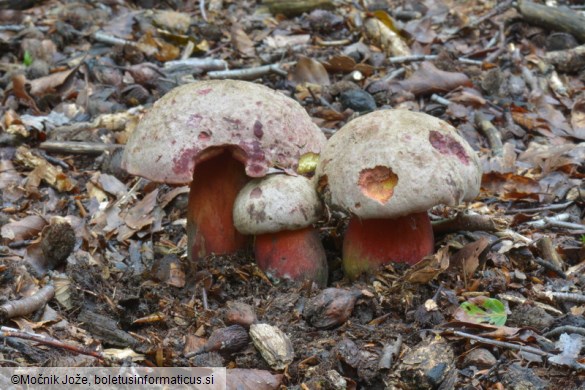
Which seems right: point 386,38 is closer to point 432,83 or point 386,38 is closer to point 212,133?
point 432,83

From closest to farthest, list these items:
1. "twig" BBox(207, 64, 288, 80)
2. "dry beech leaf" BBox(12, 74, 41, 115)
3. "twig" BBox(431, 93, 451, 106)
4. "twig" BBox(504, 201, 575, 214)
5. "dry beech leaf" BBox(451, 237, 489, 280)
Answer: "dry beech leaf" BBox(451, 237, 489, 280)
"twig" BBox(504, 201, 575, 214)
"twig" BBox(431, 93, 451, 106)
"dry beech leaf" BBox(12, 74, 41, 115)
"twig" BBox(207, 64, 288, 80)

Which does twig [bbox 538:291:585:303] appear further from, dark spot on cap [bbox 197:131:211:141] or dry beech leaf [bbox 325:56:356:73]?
dry beech leaf [bbox 325:56:356:73]

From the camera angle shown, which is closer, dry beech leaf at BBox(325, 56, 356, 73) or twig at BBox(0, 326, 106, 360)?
twig at BBox(0, 326, 106, 360)

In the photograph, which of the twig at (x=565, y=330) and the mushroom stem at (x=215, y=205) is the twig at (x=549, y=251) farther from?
the mushroom stem at (x=215, y=205)

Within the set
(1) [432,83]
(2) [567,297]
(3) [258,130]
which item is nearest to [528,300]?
(2) [567,297]

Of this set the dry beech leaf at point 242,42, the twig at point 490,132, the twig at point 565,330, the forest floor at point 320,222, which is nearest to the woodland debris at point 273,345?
the forest floor at point 320,222

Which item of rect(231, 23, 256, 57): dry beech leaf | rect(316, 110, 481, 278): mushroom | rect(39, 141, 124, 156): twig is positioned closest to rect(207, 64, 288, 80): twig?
rect(231, 23, 256, 57): dry beech leaf
